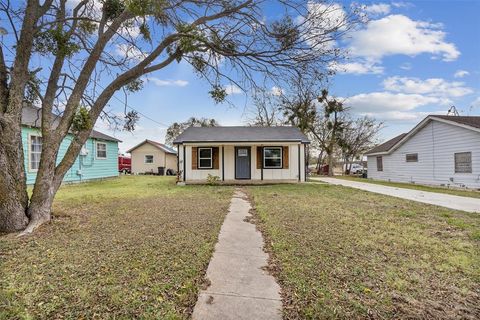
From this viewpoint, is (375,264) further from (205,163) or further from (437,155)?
(437,155)

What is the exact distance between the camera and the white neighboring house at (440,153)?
13117 millimetres

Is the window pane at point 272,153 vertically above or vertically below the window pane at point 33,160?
above

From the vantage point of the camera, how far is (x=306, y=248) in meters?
4.02

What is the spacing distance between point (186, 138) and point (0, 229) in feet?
36.9

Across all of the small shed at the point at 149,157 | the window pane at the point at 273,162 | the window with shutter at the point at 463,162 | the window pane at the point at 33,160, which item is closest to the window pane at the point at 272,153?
the window pane at the point at 273,162

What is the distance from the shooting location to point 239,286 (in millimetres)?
2820

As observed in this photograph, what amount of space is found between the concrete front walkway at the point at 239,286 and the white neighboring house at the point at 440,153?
1398 centimetres

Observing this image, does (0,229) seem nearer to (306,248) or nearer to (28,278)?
(28,278)

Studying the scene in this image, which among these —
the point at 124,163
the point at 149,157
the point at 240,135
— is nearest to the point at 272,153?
the point at 240,135

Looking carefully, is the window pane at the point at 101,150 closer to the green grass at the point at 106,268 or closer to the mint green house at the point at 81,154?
the mint green house at the point at 81,154

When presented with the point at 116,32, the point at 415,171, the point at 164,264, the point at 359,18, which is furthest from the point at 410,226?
the point at 415,171

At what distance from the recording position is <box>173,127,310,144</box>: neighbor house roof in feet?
49.2

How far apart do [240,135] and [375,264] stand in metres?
13.0

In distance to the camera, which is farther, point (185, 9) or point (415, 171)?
point (415, 171)
